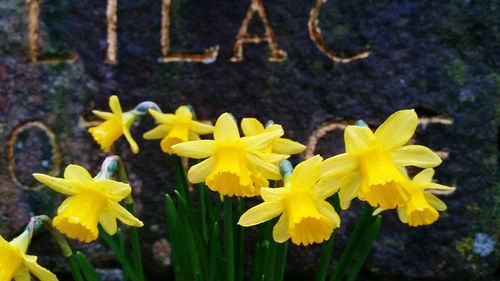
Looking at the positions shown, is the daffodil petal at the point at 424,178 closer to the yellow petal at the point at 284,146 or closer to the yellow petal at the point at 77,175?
the yellow petal at the point at 284,146

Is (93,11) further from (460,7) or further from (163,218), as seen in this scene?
(460,7)

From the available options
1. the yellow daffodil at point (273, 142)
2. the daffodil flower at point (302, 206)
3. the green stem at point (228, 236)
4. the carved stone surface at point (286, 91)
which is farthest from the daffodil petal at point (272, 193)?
the carved stone surface at point (286, 91)

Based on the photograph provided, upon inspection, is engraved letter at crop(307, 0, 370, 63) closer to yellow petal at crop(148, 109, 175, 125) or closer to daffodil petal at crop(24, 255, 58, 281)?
yellow petal at crop(148, 109, 175, 125)

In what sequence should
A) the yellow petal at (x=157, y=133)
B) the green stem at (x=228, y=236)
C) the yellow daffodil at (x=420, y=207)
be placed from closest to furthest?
the green stem at (x=228, y=236)
the yellow daffodil at (x=420, y=207)
the yellow petal at (x=157, y=133)

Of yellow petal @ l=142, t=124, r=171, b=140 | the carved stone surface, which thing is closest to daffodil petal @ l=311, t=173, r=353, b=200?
yellow petal @ l=142, t=124, r=171, b=140

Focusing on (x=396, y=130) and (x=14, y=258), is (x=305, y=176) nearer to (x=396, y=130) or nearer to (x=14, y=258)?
(x=396, y=130)

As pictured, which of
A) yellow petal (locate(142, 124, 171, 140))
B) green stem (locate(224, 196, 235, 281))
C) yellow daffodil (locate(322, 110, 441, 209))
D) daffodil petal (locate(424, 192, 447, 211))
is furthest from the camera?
yellow petal (locate(142, 124, 171, 140))

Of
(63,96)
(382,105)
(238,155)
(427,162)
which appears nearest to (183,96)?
(63,96)
